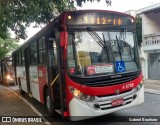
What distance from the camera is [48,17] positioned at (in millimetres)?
12594

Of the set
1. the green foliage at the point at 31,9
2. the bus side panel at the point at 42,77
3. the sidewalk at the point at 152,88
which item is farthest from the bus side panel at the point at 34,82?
the sidewalk at the point at 152,88

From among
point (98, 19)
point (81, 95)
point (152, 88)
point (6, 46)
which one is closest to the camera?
point (81, 95)

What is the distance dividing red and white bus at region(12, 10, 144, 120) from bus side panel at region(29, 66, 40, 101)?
2682 mm

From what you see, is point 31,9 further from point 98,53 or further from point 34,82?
point 98,53

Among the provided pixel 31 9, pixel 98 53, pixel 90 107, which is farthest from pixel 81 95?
pixel 31 9

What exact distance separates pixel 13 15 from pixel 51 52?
16.7ft

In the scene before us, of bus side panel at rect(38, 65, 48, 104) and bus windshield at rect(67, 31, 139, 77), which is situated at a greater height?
bus windshield at rect(67, 31, 139, 77)

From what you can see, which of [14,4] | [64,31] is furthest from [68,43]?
[14,4]

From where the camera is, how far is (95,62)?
677cm

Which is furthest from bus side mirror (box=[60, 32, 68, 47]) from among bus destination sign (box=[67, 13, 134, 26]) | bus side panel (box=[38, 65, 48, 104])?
bus side panel (box=[38, 65, 48, 104])

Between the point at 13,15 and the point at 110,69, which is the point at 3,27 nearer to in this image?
the point at 13,15

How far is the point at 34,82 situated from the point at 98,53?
4573mm

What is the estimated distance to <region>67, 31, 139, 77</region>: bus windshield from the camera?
6629 millimetres

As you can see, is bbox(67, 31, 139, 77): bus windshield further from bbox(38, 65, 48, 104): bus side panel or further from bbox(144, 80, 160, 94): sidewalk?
bbox(144, 80, 160, 94): sidewalk
